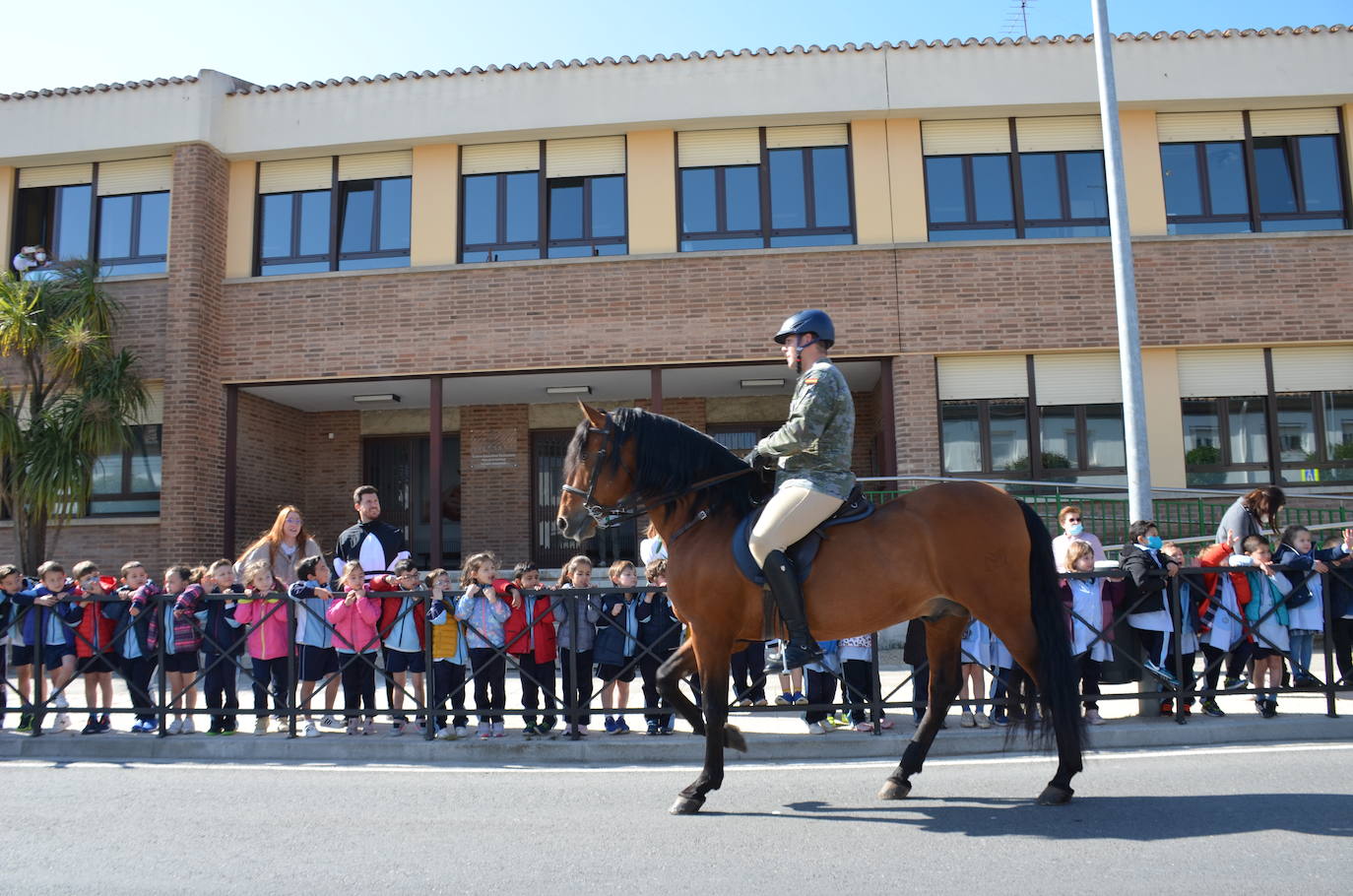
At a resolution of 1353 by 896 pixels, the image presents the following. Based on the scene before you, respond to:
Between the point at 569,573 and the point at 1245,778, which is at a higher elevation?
the point at 569,573

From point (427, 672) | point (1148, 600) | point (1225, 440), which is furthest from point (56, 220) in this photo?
point (1225, 440)

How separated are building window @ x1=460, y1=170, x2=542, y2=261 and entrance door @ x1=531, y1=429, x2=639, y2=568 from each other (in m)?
3.58

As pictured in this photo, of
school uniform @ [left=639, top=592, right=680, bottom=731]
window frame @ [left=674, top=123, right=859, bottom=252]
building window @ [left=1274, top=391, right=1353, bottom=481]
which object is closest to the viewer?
school uniform @ [left=639, top=592, right=680, bottom=731]

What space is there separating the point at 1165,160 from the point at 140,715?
15494mm

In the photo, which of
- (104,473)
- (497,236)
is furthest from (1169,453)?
(104,473)

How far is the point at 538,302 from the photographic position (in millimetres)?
15219

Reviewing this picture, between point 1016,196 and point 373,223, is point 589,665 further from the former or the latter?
point 1016,196

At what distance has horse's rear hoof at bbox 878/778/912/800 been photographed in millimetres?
5398

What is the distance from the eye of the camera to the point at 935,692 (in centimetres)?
563

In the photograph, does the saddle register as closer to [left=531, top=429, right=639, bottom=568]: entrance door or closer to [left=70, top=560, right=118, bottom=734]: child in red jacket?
[left=70, top=560, right=118, bottom=734]: child in red jacket

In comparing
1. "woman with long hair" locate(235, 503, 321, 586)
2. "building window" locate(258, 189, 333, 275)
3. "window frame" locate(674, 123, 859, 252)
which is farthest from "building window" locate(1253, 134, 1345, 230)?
"building window" locate(258, 189, 333, 275)

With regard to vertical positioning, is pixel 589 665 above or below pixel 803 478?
below

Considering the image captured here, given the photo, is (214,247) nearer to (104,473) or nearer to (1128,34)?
(104,473)

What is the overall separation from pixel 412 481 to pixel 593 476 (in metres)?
13.4
